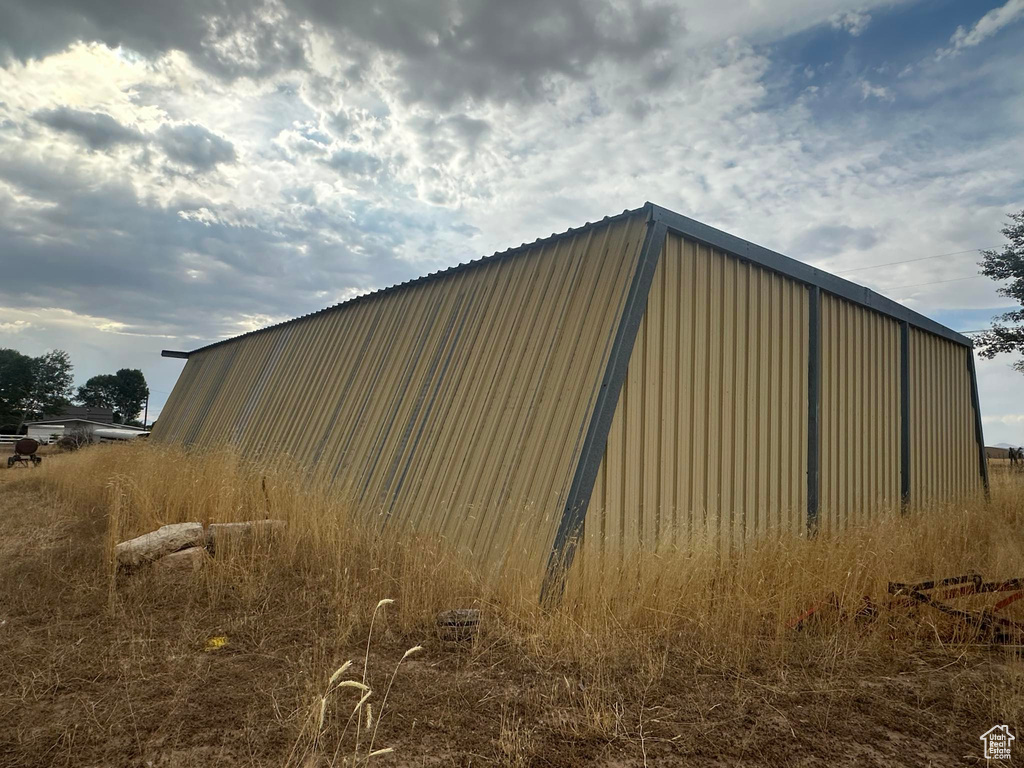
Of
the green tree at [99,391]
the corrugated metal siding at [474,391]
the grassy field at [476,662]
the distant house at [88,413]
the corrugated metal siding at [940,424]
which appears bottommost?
the grassy field at [476,662]

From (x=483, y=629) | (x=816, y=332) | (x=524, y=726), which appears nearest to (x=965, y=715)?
(x=524, y=726)

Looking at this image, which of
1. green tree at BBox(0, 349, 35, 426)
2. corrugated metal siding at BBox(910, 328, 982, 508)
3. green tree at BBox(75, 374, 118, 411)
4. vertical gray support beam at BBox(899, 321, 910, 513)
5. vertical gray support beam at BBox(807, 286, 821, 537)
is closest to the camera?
vertical gray support beam at BBox(807, 286, 821, 537)

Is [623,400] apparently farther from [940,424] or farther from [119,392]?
[119,392]

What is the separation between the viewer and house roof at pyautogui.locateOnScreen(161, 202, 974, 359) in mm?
6270

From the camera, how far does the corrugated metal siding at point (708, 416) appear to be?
5641mm

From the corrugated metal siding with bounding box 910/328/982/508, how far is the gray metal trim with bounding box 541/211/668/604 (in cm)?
671

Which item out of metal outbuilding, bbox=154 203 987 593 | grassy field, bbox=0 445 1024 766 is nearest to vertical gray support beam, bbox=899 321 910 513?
metal outbuilding, bbox=154 203 987 593

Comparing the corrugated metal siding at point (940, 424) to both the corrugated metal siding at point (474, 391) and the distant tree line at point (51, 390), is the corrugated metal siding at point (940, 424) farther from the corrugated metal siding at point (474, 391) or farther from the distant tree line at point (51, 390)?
the distant tree line at point (51, 390)

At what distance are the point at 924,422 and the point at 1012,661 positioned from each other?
7434 mm

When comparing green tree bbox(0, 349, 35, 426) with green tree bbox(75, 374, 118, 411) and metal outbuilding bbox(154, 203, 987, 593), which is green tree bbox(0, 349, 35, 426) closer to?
green tree bbox(75, 374, 118, 411)

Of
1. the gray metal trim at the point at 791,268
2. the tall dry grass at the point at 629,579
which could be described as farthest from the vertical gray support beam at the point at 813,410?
the tall dry grass at the point at 629,579

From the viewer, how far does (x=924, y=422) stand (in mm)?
10453

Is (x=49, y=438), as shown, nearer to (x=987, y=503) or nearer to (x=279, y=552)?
(x=279, y=552)

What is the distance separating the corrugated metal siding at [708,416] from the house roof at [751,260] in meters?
0.13
